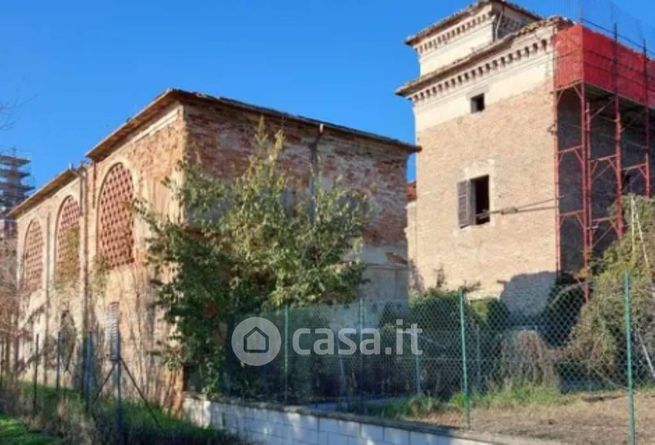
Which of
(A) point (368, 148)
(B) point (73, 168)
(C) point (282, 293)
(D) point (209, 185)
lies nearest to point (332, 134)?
(A) point (368, 148)

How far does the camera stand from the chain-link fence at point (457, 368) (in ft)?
33.4

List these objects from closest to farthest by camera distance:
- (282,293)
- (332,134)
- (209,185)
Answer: (282,293) < (209,185) < (332,134)

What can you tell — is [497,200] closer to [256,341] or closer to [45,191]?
[256,341]

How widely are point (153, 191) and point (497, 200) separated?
1187 cm

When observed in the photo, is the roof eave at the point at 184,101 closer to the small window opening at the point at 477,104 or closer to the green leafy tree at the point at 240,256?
the green leafy tree at the point at 240,256

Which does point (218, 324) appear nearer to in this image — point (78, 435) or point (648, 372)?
point (78, 435)

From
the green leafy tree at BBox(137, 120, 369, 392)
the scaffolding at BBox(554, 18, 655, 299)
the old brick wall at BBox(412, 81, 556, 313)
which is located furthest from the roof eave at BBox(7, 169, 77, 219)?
the scaffolding at BBox(554, 18, 655, 299)

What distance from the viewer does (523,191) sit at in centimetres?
2081

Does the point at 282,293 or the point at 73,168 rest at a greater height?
the point at 73,168

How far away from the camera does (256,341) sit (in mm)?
11211

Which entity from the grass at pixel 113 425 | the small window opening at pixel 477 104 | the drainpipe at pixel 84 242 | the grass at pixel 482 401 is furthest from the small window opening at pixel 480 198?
the grass at pixel 113 425

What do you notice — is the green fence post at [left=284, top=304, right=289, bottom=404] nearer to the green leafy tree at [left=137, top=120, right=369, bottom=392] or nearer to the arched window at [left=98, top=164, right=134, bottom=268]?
the green leafy tree at [left=137, top=120, right=369, bottom=392]

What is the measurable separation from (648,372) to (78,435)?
983 cm

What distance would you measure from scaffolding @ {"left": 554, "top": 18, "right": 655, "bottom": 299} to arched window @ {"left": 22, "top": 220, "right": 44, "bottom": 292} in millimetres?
16375
